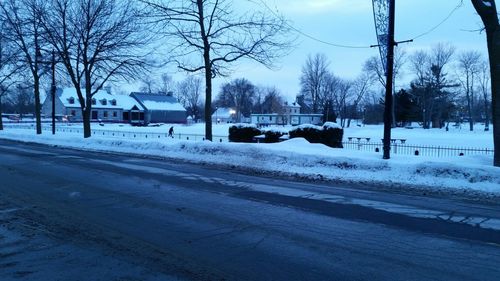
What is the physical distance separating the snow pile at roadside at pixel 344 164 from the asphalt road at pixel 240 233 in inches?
84.4

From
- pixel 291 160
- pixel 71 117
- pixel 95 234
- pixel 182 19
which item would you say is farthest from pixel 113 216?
pixel 71 117

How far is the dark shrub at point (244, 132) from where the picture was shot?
28016mm

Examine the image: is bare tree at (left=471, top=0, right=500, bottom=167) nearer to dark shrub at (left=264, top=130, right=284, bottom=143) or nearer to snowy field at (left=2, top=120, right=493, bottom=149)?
dark shrub at (left=264, top=130, right=284, bottom=143)

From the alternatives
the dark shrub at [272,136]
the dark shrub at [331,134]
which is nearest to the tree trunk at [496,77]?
the dark shrub at [331,134]

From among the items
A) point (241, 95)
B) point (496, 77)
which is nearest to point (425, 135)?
point (496, 77)

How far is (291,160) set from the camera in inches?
667

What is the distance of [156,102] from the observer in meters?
106

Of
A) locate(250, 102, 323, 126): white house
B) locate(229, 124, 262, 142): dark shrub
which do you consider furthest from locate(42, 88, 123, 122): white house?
locate(229, 124, 262, 142): dark shrub

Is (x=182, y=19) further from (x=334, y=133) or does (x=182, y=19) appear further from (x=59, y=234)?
(x=59, y=234)

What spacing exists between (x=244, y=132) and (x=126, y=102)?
82253mm

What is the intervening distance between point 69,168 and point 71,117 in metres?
85.6

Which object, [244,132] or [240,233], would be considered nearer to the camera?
[240,233]

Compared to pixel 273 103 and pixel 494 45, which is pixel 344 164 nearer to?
pixel 494 45

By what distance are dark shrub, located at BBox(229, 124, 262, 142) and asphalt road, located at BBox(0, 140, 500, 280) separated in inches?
631
